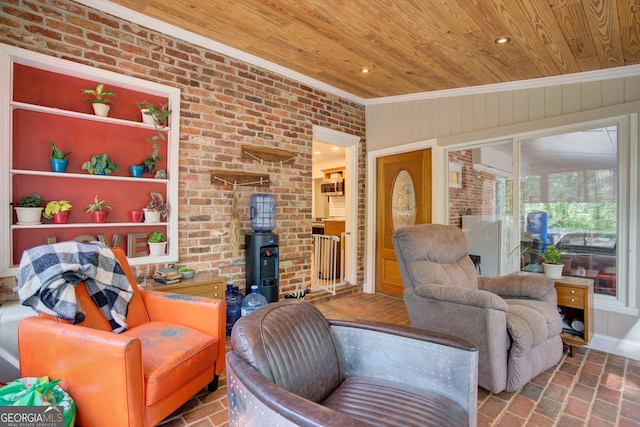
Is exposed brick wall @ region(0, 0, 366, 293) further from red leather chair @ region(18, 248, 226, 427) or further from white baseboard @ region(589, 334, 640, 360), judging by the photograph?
white baseboard @ region(589, 334, 640, 360)

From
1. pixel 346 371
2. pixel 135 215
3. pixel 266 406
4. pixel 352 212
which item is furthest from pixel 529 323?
pixel 135 215

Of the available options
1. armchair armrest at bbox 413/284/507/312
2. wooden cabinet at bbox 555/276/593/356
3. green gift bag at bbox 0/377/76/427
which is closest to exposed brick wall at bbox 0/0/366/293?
green gift bag at bbox 0/377/76/427

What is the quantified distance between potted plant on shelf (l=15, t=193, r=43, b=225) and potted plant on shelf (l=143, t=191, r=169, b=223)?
0.70 m

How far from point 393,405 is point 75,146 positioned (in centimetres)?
287

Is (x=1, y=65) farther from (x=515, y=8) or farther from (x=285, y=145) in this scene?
(x=515, y=8)

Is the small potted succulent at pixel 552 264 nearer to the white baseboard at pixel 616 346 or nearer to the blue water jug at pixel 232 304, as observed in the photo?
the white baseboard at pixel 616 346

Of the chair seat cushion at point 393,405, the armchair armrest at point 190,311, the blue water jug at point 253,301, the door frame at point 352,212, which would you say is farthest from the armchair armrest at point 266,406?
the door frame at point 352,212

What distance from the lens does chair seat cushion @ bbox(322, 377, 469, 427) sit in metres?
1.08

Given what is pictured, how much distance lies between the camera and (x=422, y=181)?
13.5 feet

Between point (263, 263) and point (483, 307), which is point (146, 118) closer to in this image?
point (263, 263)

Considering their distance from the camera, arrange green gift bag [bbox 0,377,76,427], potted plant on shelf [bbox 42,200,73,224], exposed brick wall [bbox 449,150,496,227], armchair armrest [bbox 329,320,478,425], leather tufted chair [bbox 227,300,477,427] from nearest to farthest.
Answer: leather tufted chair [bbox 227,300,477,427]
armchair armrest [bbox 329,320,478,425]
green gift bag [bbox 0,377,76,427]
potted plant on shelf [bbox 42,200,73,224]
exposed brick wall [bbox 449,150,496,227]

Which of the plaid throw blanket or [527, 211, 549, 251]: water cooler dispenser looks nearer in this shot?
the plaid throw blanket

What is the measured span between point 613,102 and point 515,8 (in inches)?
58.6

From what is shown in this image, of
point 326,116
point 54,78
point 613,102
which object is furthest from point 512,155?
point 54,78
